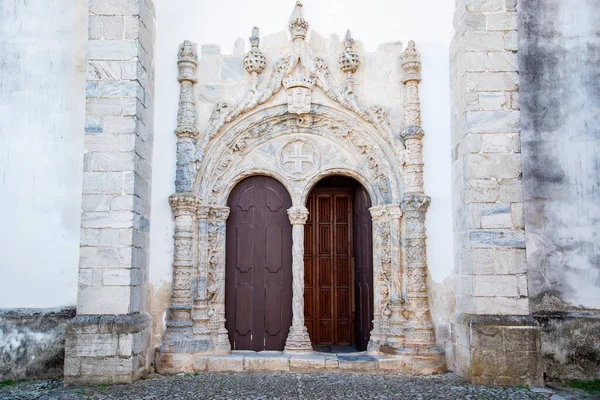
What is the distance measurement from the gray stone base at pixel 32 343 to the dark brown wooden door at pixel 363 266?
3066 mm

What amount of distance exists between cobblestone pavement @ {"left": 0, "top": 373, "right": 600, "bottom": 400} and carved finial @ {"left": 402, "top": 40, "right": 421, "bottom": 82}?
9.84 feet

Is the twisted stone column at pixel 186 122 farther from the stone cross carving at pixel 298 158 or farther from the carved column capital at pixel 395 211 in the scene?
the carved column capital at pixel 395 211

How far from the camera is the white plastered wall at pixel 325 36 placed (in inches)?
229

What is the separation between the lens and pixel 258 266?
20.4ft

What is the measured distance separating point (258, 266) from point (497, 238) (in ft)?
8.12

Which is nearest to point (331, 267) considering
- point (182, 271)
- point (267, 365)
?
point (267, 365)

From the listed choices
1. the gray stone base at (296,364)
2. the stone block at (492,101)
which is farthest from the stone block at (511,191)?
the gray stone base at (296,364)

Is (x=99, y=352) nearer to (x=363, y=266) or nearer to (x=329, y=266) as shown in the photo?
(x=363, y=266)

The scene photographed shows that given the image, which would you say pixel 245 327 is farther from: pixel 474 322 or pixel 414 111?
pixel 414 111

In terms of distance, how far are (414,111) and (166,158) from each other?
2610 mm

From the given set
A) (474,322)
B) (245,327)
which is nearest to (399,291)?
(474,322)

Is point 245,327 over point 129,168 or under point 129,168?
under

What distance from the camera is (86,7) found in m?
5.98

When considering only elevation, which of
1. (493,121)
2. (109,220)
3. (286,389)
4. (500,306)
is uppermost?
(493,121)
